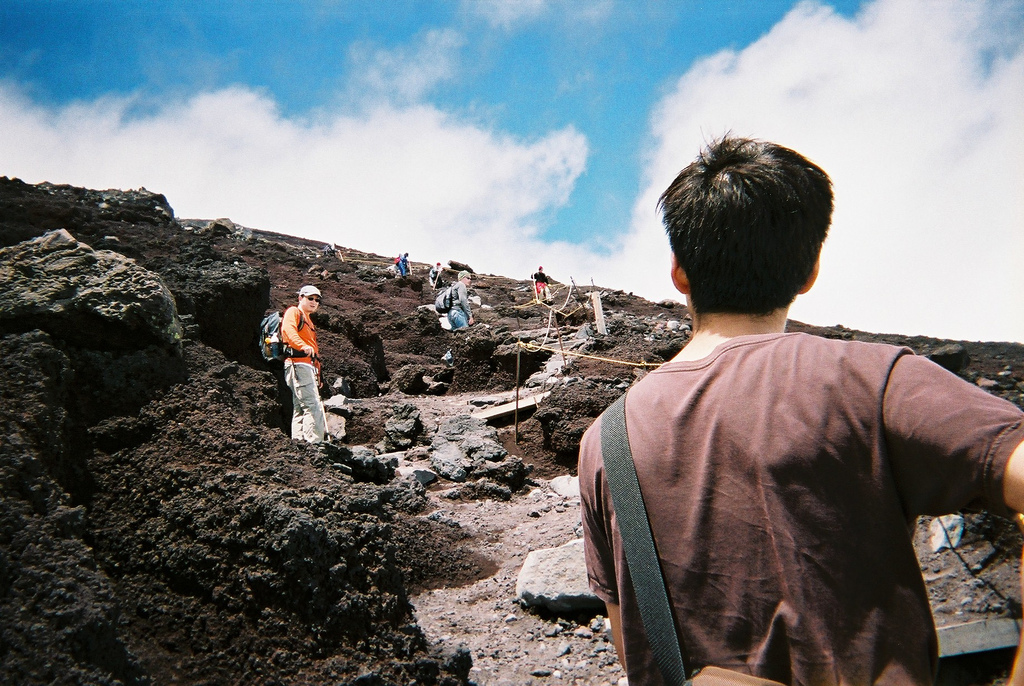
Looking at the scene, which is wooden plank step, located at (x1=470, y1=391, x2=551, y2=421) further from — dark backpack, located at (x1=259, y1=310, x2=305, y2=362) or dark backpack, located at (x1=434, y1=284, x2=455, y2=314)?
dark backpack, located at (x1=434, y1=284, x2=455, y2=314)

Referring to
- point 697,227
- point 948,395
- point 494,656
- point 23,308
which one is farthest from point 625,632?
point 23,308

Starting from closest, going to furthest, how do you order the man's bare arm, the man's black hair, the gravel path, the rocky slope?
1. the man's bare arm
2. the man's black hair
3. the rocky slope
4. the gravel path

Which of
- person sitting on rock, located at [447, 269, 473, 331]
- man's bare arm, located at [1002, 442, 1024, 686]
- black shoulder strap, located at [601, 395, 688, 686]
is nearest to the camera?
man's bare arm, located at [1002, 442, 1024, 686]

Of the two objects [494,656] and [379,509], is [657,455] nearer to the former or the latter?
[379,509]

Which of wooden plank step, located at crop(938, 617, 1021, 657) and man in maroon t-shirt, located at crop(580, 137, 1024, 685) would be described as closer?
man in maroon t-shirt, located at crop(580, 137, 1024, 685)

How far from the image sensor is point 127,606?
6.07 ft

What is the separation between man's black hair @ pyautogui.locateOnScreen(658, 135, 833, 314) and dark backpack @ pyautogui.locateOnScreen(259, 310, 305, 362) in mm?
6014

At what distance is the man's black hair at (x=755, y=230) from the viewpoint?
1.08m

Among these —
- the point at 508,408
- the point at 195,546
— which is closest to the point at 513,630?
the point at 195,546

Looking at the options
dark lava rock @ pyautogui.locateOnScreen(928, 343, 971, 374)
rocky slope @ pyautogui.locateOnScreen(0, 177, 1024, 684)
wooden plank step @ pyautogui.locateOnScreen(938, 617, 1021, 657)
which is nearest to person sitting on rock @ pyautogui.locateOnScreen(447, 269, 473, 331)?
dark lava rock @ pyautogui.locateOnScreen(928, 343, 971, 374)

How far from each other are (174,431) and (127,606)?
26.2 inches

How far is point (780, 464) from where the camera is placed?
0.89 meters

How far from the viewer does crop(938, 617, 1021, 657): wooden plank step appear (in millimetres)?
2262

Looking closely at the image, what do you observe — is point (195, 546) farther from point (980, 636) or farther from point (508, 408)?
point (508, 408)
